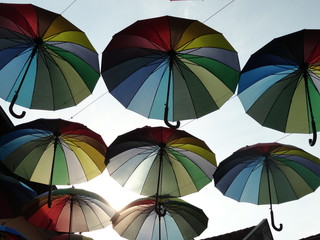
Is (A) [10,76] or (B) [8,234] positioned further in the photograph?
(B) [8,234]

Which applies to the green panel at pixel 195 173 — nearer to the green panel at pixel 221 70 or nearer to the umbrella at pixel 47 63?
the green panel at pixel 221 70

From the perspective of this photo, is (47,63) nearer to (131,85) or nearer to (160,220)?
(131,85)

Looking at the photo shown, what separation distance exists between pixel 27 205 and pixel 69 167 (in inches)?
43.3

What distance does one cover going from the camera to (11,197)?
26.4 ft

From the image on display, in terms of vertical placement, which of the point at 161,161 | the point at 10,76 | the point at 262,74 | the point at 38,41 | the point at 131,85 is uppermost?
the point at 38,41

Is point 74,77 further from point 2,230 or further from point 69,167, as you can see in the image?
point 2,230

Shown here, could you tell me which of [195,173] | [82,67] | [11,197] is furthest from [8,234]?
[195,173]

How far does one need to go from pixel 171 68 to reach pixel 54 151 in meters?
2.78

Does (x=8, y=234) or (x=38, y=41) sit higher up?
(x=38, y=41)

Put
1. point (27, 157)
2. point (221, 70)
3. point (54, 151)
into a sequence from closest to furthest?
1. point (221, 70)
2. point (54, 151)
3. point (27, 157)

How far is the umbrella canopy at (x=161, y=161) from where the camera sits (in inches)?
287

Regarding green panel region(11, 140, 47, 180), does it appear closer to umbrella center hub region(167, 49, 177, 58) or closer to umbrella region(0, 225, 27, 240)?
umbrella region(0, 225, 27, 240)

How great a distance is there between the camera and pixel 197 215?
8398 mm

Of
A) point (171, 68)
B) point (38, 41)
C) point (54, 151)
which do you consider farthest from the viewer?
point (54, 151)
